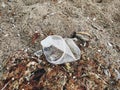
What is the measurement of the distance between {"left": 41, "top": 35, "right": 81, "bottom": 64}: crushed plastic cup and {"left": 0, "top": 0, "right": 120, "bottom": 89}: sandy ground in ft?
0.39

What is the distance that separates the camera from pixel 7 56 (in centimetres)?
248

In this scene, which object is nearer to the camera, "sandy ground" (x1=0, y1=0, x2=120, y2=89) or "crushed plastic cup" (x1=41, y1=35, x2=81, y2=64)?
"crushed plastic cup" (x1=41, y1=35, x2=81, y2=64)

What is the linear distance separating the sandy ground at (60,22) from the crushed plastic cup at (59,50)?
0.12 meters

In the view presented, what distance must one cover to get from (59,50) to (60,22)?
435mm

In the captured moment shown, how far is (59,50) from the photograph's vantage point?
94.0 inches

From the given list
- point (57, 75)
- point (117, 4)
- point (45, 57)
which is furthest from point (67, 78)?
point (117, 4)

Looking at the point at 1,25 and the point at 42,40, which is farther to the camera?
the point at 1,25

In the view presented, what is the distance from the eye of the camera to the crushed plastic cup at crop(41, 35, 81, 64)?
237cm

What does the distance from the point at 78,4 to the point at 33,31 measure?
0.62m

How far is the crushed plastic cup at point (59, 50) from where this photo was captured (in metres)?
2.37

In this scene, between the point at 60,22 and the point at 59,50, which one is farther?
the point at 60,22

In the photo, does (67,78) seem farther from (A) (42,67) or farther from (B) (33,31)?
(B) (33,31)

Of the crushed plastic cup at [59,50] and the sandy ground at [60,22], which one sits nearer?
the crushed plastic cup at [59,50]

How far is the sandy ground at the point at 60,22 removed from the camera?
2.57m
